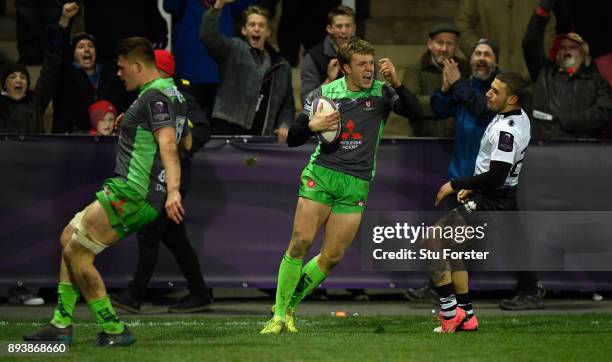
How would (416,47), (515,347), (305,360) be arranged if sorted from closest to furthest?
(305,360)
(515,347)
(416,47)

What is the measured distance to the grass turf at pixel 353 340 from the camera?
30.7ft

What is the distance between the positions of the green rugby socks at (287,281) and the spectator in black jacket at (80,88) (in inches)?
151

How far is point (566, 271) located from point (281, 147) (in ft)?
9.80

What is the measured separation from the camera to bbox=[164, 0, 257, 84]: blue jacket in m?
14.0

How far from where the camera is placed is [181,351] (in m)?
9.57

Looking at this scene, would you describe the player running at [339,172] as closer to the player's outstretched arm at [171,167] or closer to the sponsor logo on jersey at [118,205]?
the player's outstretched arm at [171,167]

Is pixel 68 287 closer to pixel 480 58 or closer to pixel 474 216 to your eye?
pixel 474 216

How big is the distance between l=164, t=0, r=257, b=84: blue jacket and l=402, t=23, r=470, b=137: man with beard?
2051 mm

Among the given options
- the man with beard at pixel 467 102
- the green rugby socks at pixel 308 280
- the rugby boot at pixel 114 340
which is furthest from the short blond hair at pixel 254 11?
the rugby boot at pixel 114 340

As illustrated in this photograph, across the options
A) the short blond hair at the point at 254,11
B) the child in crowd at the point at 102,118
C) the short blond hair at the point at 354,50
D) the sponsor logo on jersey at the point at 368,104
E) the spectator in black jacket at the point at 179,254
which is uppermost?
the short blond hair at the point at 354,50

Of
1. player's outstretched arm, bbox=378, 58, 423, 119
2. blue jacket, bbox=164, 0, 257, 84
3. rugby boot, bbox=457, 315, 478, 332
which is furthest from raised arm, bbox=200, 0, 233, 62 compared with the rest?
rugby boot, bbox=457, 315, 478, 332

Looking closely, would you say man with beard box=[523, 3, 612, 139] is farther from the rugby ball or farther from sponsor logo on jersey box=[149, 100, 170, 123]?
sponsor logo on jersey box=[149, 100, 170, 123]

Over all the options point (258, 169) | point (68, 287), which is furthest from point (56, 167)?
point (68, 287)

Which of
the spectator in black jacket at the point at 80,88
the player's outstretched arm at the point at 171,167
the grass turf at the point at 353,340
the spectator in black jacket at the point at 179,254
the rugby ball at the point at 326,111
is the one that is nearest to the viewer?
the grass turf at the point at 353,340
